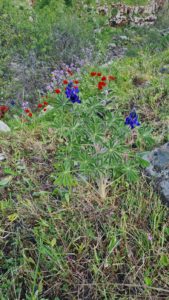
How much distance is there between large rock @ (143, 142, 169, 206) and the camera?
203 centimetres

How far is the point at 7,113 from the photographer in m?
3.96

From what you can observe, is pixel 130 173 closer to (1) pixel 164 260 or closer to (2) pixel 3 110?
(1) pixel 164 260

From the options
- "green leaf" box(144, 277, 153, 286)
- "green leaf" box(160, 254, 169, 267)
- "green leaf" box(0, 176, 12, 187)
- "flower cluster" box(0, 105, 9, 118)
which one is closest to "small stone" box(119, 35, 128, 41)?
"flower cluster" box(0, 105, 9, 118)

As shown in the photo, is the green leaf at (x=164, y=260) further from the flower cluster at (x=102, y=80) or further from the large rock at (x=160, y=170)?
the flower cluster at (x=102, y=80)

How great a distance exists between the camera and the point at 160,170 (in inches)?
83.9

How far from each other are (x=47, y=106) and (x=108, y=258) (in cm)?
240

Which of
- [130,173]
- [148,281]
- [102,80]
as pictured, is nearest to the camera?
[148,281]

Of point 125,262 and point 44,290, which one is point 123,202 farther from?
point 44,290

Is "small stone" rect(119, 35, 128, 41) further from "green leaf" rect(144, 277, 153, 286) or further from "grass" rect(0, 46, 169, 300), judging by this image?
"green leaf" rect(144, 277, 153, 286)

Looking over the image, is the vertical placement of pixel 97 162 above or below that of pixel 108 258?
above

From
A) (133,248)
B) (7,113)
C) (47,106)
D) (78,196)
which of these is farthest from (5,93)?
(133,248)

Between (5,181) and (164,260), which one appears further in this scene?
(5,181)

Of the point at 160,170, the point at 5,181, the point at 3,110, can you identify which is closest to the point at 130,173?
the point at 160,170

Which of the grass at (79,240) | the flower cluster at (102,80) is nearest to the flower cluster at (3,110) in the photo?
the flower cluster at (102,80)
